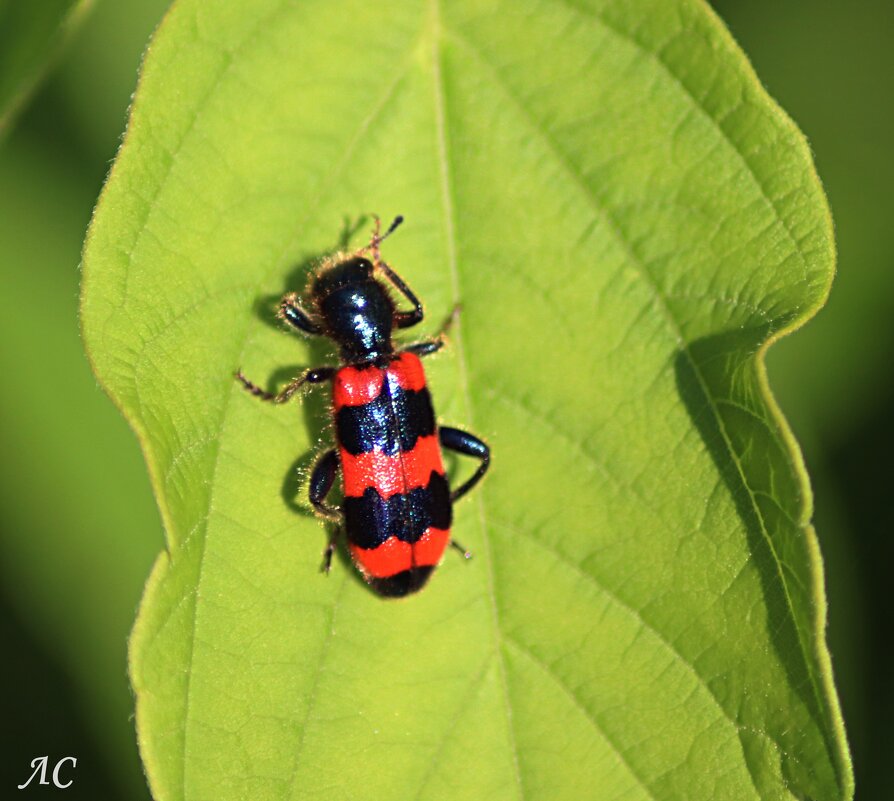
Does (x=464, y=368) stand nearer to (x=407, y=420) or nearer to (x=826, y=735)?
(x=407, y=420)

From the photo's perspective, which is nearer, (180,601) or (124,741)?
(180,601)

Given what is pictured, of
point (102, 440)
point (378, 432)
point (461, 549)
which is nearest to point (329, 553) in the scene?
point (461, 549)

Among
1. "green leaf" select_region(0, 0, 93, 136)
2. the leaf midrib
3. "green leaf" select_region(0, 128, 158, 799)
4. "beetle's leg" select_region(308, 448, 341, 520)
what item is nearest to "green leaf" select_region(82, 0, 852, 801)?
the leaf midrib

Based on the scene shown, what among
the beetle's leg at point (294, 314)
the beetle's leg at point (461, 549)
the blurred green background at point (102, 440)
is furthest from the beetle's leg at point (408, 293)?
the blurred green background at point (102, 440)

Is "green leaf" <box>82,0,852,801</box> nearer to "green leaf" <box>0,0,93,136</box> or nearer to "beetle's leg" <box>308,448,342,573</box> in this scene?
"beetle's leg" <box>308,448,342,573</box>

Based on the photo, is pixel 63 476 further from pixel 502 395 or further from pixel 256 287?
pixel 502 395

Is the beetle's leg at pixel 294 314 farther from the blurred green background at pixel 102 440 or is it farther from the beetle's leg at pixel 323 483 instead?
the blurred green background at pixel 102 440

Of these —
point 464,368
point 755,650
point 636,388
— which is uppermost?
point 464,368

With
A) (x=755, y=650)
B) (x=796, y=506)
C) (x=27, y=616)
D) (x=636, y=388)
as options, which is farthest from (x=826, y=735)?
(x=27, y=616)
